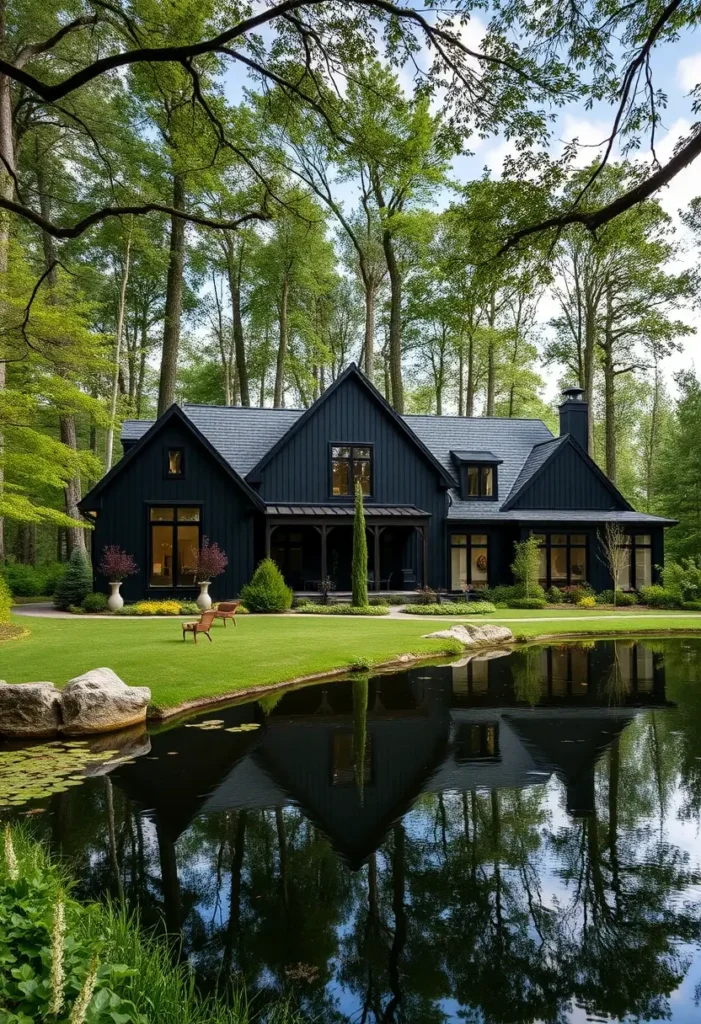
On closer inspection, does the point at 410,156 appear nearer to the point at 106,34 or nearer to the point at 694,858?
the point at 694,858

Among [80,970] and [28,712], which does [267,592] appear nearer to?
[28,712]

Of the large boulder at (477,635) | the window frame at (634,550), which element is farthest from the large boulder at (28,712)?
the window frame at (634,550)

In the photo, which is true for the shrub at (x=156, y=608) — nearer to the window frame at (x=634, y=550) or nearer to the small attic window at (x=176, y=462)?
the small attic window at (x=176, y=462)

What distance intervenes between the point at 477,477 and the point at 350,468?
17.4 ft

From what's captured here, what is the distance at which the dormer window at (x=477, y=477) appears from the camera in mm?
26984

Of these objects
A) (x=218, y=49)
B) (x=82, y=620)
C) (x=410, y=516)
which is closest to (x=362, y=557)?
(x=410, y=516)

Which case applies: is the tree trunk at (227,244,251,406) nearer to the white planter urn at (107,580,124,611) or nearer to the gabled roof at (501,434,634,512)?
the gabled roof at (501,434,634,512)

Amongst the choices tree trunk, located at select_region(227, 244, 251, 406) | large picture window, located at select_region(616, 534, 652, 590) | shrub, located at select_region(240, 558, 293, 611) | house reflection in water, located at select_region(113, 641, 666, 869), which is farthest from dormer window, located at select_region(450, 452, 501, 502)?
house reflection in water, located at select_region(113, 641, 666, 869)

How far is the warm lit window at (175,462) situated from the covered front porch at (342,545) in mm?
3115

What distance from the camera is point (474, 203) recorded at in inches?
326

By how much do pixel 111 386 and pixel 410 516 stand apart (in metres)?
16.1

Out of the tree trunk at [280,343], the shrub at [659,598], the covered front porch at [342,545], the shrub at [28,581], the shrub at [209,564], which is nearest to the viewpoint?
the shrub at [209,564]

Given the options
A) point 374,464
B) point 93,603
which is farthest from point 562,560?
point 93,603

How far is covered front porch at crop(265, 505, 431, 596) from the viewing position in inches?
912
